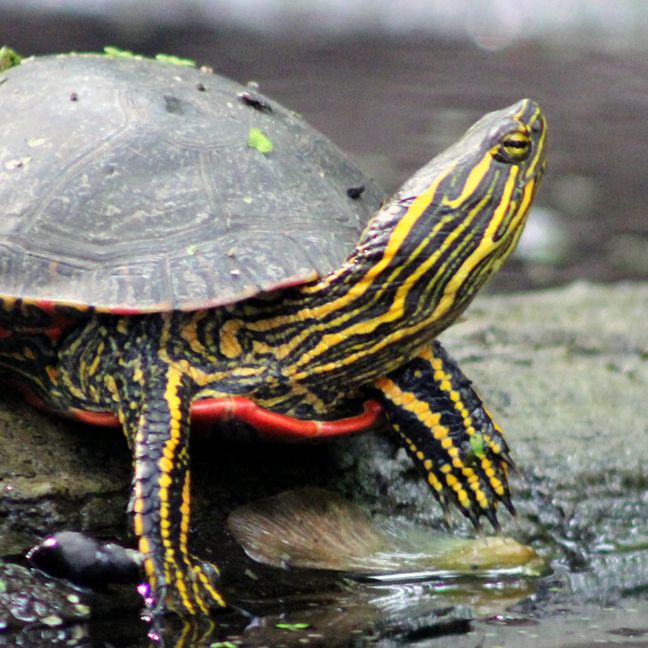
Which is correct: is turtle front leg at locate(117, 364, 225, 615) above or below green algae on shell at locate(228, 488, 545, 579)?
above

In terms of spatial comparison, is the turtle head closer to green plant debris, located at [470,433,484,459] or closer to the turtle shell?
the turtle shell

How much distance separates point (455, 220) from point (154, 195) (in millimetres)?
964

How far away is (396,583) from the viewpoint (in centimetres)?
396

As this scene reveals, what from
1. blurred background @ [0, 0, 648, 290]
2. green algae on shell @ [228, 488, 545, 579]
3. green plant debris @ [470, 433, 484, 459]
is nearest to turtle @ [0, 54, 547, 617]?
green plant debris @ [470, 433, 484, 459]

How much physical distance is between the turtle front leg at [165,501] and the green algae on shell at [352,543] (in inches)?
12.4

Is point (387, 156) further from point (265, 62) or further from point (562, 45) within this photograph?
point (562, 45)

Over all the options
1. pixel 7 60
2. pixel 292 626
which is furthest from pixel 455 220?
pixel 7 60

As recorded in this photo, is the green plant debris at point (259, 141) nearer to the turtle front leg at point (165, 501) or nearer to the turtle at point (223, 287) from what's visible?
the turtle at point (223, 287)

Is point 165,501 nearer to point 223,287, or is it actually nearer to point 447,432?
point 223,287

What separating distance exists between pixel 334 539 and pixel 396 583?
0.25m

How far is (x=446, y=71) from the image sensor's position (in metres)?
15.2

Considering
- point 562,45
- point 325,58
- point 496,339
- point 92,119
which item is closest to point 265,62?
point 325,58

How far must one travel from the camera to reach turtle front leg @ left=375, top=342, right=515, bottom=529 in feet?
13.3

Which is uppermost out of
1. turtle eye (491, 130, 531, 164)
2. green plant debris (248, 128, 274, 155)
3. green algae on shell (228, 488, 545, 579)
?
turtle eye (491, 130, 531, 164)
